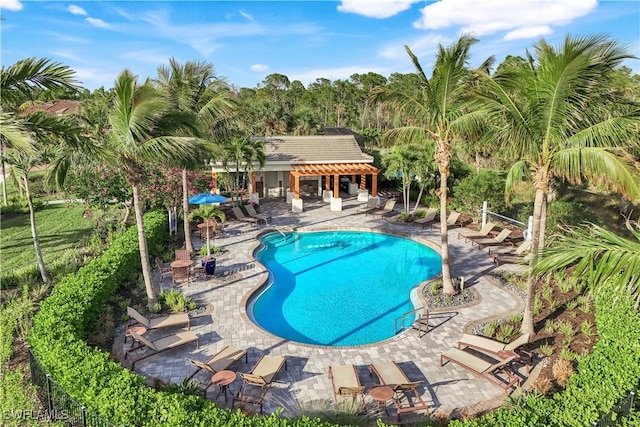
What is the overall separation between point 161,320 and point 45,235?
41.0ft

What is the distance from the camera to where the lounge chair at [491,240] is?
759 inches

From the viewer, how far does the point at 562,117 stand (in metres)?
9.68

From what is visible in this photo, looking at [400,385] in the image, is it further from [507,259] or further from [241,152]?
[241,152]

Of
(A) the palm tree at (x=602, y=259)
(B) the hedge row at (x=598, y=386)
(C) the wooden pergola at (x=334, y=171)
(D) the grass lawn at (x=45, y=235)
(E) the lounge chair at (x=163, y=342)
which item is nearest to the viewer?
(A) the palm tree at (x=602, y=259)

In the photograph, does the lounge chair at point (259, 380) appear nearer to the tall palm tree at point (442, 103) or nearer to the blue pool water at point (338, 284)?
the blue pool water at point (338, 284)

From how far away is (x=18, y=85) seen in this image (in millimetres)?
9891

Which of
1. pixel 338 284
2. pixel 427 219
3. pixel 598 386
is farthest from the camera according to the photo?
pixel 427 219

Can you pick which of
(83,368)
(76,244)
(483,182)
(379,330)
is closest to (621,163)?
(379,330)

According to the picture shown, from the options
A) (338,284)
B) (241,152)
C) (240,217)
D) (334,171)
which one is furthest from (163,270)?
(334,171)

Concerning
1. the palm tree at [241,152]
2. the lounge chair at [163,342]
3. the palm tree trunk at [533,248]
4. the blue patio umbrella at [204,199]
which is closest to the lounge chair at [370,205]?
the palm tree at [241,152]

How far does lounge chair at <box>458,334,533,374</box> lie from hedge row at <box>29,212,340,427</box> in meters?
5.44

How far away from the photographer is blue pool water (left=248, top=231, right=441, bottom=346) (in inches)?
517

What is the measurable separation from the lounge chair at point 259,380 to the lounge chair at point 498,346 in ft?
15.8

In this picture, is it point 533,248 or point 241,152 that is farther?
point 241,152
